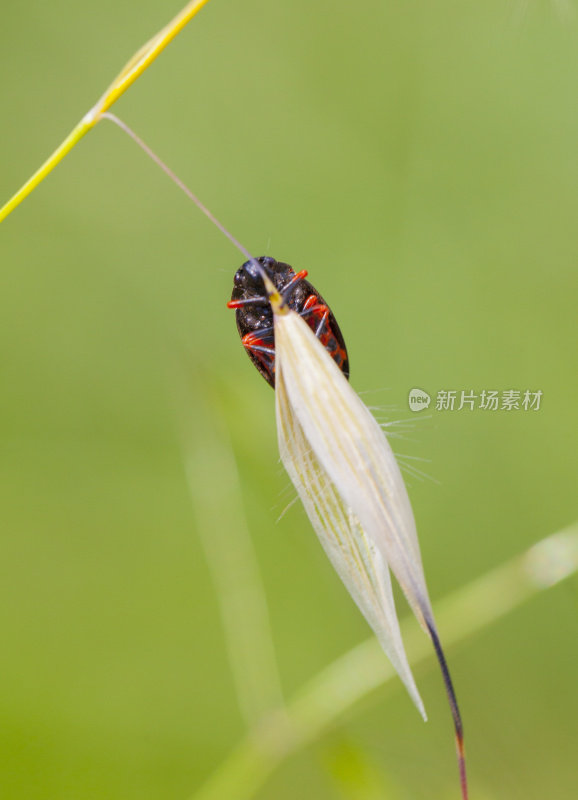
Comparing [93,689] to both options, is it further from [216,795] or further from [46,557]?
[216,795]

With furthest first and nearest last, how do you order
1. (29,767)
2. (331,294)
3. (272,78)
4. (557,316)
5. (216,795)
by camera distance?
1. (272,78)
2. (331,294)
3. (557,316)
4. (29,767)
5. (216,795)

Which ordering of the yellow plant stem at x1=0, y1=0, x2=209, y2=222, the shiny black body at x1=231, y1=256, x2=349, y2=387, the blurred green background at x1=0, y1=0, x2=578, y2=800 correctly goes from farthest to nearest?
the blurred green background at x1=0, y1=0, x2=578, y2=800 < the shiny black body at x1=231, y1=256, x2=349, y2=387 < the yellow plant stem at x1=0, y1=0, x2=209, y2=222

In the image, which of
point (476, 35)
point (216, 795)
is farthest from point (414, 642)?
point (476, 35)

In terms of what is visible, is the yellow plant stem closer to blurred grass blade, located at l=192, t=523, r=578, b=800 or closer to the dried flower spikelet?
the dried flower spikelet

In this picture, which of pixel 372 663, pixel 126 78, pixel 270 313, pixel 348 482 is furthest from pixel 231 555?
pixel 126 78

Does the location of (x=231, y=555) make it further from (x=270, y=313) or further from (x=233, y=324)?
(x=233, y=324)

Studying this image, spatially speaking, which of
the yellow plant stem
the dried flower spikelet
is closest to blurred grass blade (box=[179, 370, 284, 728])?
the dried flower spikelet

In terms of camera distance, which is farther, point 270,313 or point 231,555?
point 231,555
